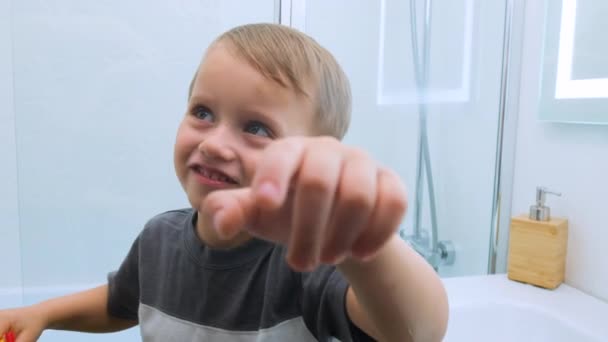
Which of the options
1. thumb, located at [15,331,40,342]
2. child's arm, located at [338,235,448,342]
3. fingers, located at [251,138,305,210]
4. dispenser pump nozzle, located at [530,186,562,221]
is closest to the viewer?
fingers, located at [251,138,305,210]

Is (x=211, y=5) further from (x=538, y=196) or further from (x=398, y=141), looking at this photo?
(x=538, y=196)

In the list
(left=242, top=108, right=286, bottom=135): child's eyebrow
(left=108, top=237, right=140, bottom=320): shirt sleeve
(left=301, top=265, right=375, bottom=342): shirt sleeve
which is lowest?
(left=108, top=237, right=140, bottom=320): shirt sleeve

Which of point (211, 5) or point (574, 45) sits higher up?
point (211, 5)

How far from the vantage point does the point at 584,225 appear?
714mm

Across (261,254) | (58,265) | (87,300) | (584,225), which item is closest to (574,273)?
(584,225)

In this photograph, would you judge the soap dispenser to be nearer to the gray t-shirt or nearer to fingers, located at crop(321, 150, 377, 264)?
the gray t-shirt

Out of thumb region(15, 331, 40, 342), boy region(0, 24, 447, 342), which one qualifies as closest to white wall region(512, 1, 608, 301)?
boy region(0, 24, 447, 342)

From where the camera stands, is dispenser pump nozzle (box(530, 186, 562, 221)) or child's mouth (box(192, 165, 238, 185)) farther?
dispenser pump nozzle (box(530, 186, 562, 221))

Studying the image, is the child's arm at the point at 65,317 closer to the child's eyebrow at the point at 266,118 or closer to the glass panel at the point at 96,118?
the child's eyebrow at the point at 266,118

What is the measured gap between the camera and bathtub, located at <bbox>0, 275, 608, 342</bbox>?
63 centimetres

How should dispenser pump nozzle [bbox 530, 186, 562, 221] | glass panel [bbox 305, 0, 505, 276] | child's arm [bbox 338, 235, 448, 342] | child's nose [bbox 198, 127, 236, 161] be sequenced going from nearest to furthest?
1. child's arm [bbox 338, 235, 448, 342]
2. child's nose [bbox 198, 127, 236, 161]
3. dispenser pump nozzle [bbox 530, 186, 562, 221]
4. glass panel [bbox 305, 0, 505, 276]

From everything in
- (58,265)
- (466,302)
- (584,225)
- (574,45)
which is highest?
(574,45)

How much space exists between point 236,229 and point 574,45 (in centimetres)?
74

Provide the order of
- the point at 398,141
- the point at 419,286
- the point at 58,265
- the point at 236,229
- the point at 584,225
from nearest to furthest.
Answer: the point at 236,229
the point at 419,286
the point at 584,225
the point at 398,141
the point at 58,265
